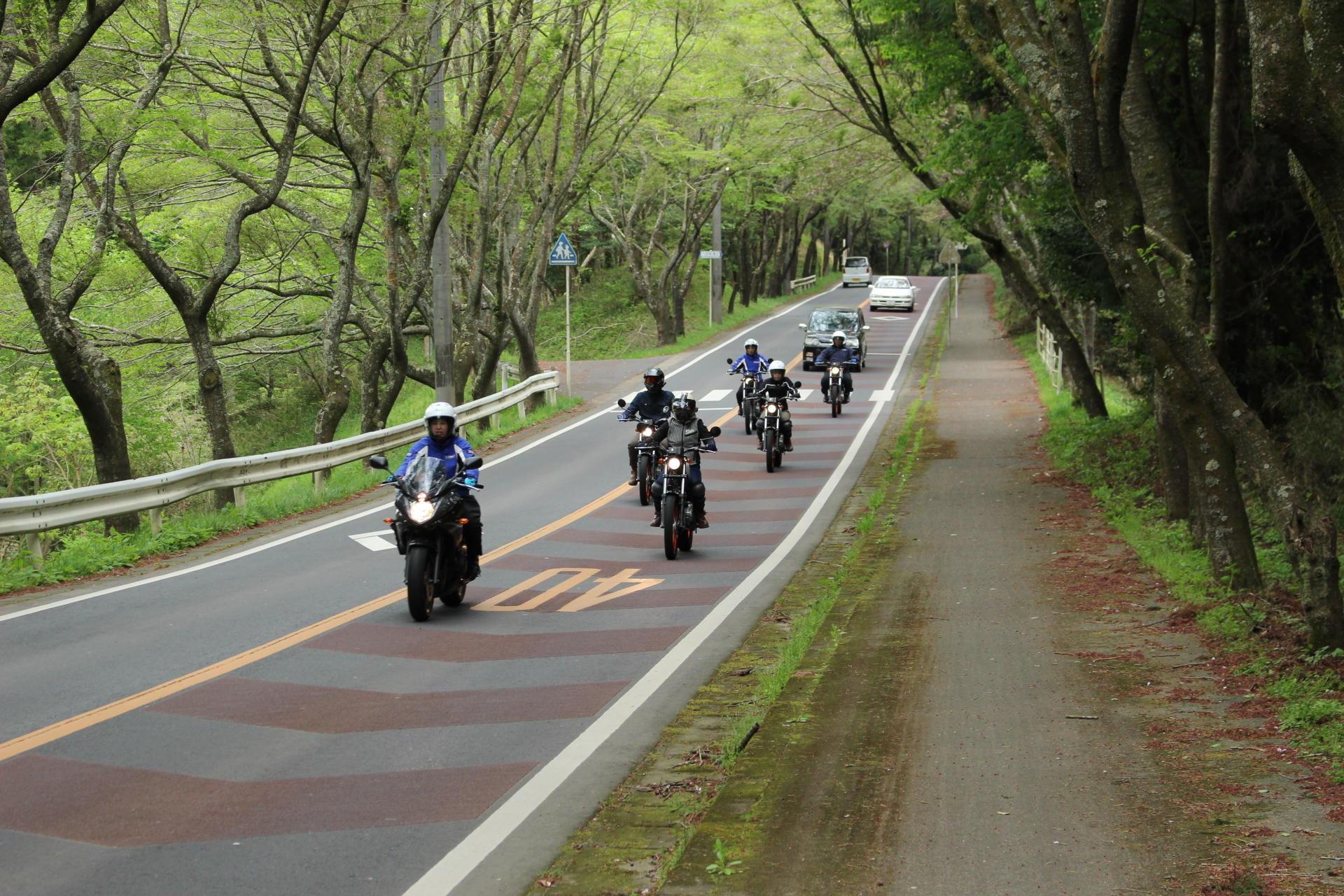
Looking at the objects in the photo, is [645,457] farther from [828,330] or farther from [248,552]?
[828,330]

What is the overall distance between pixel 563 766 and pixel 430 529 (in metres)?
4.12

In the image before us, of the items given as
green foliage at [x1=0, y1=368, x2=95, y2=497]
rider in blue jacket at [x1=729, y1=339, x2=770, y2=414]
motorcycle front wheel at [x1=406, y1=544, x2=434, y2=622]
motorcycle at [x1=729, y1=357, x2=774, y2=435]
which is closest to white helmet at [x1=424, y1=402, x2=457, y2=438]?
motorcycle front wheel at [x1=406, y1=544, x2=434, y2=622]

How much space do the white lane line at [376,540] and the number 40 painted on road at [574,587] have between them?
8.23 feet

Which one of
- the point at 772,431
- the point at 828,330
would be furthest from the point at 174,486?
the point at 828,330

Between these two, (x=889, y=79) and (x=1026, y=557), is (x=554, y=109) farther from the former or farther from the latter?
(x=1026, y=557)

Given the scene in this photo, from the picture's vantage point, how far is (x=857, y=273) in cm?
7750

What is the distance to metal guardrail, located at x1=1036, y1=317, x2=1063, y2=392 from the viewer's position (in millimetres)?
31344

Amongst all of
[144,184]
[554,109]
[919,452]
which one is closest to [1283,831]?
[919,452]

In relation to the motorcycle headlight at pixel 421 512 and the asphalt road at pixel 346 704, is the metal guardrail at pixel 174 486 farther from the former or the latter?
the motorcycle headlight at pixel 421 512

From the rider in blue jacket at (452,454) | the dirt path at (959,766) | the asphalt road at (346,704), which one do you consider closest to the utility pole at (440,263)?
the asphalt road at (346,704)

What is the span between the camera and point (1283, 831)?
17.4 ft

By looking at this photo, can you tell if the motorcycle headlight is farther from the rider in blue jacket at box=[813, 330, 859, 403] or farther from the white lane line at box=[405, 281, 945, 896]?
the rider in blue jacket at box=[813, 330, 859, 403]

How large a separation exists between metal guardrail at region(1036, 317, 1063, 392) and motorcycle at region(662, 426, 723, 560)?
54.3 feet

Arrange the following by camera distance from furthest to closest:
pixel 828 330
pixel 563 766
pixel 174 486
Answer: pixel 828 330 < pixel 174 486 < pixel 563 766
